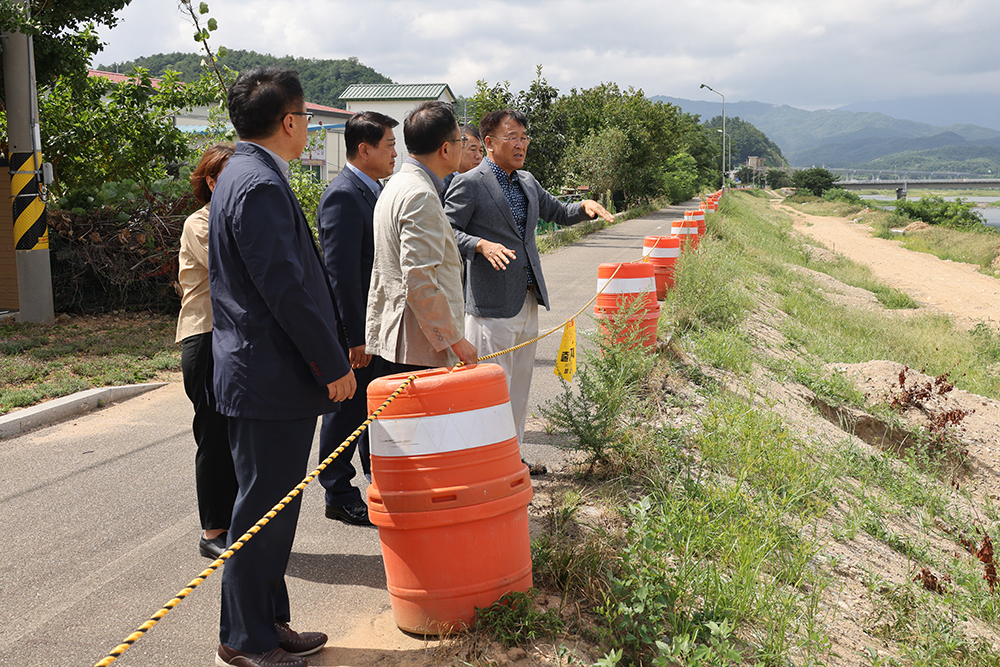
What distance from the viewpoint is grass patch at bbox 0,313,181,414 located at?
6.99 m

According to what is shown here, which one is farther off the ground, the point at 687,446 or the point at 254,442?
the point at 254,442

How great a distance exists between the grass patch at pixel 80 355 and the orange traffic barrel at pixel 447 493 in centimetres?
493

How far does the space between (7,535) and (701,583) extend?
3619 mm

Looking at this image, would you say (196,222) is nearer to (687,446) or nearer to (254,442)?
(254,442)

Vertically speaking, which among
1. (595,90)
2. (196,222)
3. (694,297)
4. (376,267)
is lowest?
(694,297)

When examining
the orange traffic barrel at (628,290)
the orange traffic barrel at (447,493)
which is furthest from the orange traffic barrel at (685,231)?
the orange traffic barrel at (447,493)

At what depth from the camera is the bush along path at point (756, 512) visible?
3.15 m

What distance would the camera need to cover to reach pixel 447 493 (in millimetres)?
2803

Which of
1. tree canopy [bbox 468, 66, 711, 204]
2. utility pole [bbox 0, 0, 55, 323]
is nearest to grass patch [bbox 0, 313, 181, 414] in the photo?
utility pole [bbox 0, 0, 55, 323]

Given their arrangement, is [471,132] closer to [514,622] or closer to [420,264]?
[420,264]

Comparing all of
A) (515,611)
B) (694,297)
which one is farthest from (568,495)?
(694,297)

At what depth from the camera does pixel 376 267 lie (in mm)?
3656

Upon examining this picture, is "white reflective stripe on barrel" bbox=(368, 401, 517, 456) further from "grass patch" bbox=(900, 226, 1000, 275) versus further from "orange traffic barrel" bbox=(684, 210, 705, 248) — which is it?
"grass patch" bbox=(900, 226, 1000, 275)

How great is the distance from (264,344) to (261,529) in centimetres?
65
